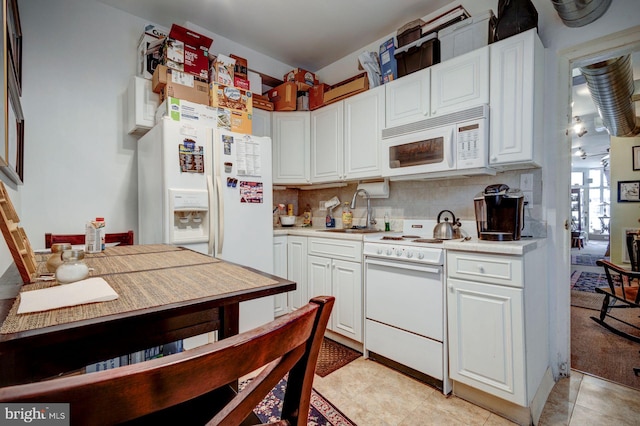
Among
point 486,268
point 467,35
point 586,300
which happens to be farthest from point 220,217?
point 586,300

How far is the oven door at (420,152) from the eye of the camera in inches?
87.4

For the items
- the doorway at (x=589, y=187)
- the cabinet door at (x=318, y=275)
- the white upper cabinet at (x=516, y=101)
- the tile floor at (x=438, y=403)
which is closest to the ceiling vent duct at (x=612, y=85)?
the doorway at (x=589, y=187)

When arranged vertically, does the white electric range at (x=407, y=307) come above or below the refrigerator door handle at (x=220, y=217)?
below

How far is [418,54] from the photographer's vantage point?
244cm

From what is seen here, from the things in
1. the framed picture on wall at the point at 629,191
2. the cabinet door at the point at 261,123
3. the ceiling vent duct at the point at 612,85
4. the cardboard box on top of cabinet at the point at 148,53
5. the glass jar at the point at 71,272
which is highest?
the cardboard box on top of cabinet at the point at 148,53

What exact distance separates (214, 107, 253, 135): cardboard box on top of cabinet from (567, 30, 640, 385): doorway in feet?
8.06

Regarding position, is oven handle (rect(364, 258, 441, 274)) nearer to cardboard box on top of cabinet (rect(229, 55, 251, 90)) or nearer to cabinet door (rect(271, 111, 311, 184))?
cabinet door (rect(271, 111, 311, 184))

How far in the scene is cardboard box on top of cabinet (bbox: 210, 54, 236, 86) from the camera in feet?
8.83

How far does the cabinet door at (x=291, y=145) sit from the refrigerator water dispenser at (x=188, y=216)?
1.09m

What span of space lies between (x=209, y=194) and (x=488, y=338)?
2.10m

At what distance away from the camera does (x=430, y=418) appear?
66.5 inches

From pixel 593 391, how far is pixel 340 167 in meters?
2.44

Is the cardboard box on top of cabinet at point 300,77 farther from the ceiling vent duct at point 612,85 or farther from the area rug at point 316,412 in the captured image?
the area rug at point 316,412

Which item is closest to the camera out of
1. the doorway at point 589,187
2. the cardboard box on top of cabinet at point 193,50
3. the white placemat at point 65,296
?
the white placemat at point 65,296
